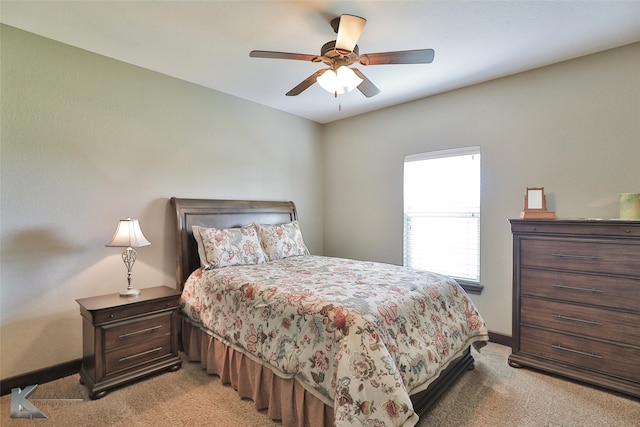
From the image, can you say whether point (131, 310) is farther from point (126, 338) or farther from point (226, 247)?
point (226, 247)

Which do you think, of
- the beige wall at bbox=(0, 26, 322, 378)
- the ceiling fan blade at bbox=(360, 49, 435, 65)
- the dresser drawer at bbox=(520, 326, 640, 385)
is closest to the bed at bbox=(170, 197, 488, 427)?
the beige wall at bbox=(0, 26, 322, 378)

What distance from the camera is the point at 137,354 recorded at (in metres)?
2.36

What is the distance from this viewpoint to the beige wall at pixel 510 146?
2.51m

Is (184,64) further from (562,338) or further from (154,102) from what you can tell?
(562,338)

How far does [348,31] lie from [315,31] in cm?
58

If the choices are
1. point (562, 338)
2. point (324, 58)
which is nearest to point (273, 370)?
point (324, 58)

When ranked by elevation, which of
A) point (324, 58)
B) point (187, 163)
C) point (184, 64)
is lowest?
point (187, 163)

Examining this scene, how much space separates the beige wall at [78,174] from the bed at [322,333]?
37cm

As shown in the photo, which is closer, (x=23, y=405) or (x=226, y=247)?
(x=23, y=405)

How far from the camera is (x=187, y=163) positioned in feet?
10.5

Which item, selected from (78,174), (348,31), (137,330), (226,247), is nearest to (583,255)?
(348,31)

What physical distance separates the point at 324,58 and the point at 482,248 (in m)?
2.44

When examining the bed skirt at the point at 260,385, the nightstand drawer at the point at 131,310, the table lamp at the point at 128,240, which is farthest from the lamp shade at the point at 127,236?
the bed skirt at the point at 260,385

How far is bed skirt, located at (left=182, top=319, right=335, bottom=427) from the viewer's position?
5.66ft
